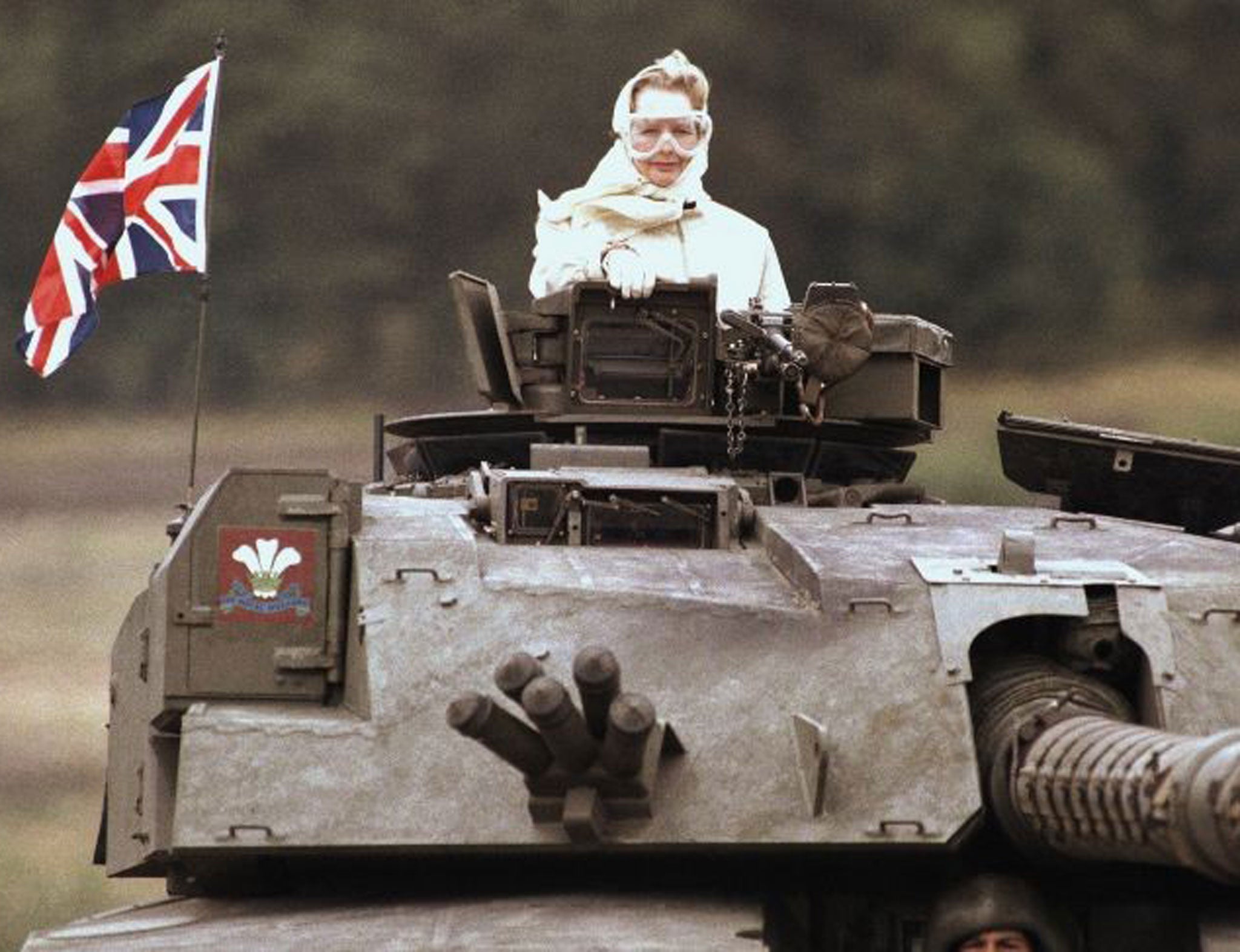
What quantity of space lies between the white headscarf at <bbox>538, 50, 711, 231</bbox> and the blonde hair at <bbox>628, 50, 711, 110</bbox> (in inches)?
0.5

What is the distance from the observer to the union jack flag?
68.0 feet

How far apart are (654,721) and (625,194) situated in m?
6.75

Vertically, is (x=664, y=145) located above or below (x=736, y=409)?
above

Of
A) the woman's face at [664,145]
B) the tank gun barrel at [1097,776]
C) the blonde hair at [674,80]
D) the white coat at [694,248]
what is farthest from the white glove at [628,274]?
the tank gun barrel at [1097,776]

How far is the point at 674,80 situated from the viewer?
19953mm

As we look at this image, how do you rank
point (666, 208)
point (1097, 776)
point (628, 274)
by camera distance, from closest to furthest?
1. point (1097, 776)
2. point (628, 274)
3. point (666, 208)

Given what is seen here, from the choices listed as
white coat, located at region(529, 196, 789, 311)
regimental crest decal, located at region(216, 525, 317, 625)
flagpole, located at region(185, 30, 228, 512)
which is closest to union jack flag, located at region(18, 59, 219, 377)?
flagpole, located at region(185, 30, 228, 512)

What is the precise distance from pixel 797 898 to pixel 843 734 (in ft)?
2.43

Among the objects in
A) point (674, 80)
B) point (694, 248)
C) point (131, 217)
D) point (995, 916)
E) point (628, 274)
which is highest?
point (674, 80)

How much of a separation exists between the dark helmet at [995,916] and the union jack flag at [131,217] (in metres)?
7.30

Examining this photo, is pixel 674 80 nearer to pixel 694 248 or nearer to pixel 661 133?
pixel 661 133

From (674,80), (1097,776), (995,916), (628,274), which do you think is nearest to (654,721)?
(1097,776)

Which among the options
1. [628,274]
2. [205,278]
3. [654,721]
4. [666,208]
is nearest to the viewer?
[654,721]

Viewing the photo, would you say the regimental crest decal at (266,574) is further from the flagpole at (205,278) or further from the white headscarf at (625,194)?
the white headscarf at (625,194)
